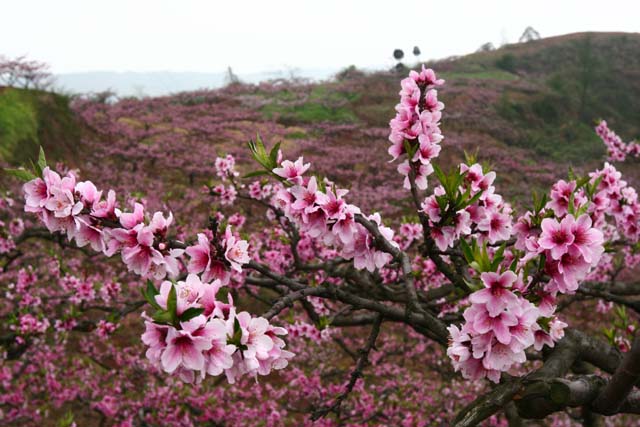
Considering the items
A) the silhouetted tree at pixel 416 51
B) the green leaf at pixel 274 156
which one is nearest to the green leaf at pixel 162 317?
the green leaf at pixel 274 156

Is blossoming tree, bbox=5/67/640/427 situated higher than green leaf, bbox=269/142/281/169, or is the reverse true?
green leaf, bbox=269/142/281/169

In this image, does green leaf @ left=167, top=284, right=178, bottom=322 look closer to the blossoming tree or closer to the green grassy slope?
the blossoming tree

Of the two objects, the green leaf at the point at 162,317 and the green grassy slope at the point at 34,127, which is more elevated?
the green grassy slope at the point at 34,127

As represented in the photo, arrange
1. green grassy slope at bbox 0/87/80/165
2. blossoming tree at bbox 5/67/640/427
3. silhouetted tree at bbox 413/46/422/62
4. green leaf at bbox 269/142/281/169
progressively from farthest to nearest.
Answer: silhouetted tree at bbox 413/46/422/62, green grassy slope at bbox 0/87/80/165, green leaf at bbox 269/142/281/169, blossoming tree at bbox 5/67/640/427

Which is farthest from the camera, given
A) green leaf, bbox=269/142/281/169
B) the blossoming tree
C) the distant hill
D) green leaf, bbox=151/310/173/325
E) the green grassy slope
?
the distant hill

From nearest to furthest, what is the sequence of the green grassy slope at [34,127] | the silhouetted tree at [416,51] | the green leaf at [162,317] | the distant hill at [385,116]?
the green leaf at [162,317], the green grassy slope at [34,127], the distant hill at [385,116], the silhouetted tree at [416,51]

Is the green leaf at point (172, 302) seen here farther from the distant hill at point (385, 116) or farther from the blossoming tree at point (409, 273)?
the distant hill at point (385, 116)

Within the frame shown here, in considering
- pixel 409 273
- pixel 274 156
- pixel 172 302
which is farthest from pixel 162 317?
pixel 409 273

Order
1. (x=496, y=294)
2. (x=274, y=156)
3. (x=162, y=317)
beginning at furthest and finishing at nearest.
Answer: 1. (x=274, y=156)
2. (x=496, y=294)
3. (x=162, y=317)

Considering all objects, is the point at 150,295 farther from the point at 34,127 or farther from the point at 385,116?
the point at 385,116

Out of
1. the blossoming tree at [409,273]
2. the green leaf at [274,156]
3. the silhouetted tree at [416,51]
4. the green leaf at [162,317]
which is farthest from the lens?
the silhouetted tree at [416,51]

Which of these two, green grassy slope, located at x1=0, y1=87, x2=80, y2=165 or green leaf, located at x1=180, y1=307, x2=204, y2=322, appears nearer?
green leaf, located at x1=180, y1=307, x2=204, y2=322

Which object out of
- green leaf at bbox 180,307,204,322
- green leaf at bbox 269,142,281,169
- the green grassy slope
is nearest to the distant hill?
the green grassy slope

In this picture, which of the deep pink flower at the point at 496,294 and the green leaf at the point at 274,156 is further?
the green leaf at the point at 274,156
